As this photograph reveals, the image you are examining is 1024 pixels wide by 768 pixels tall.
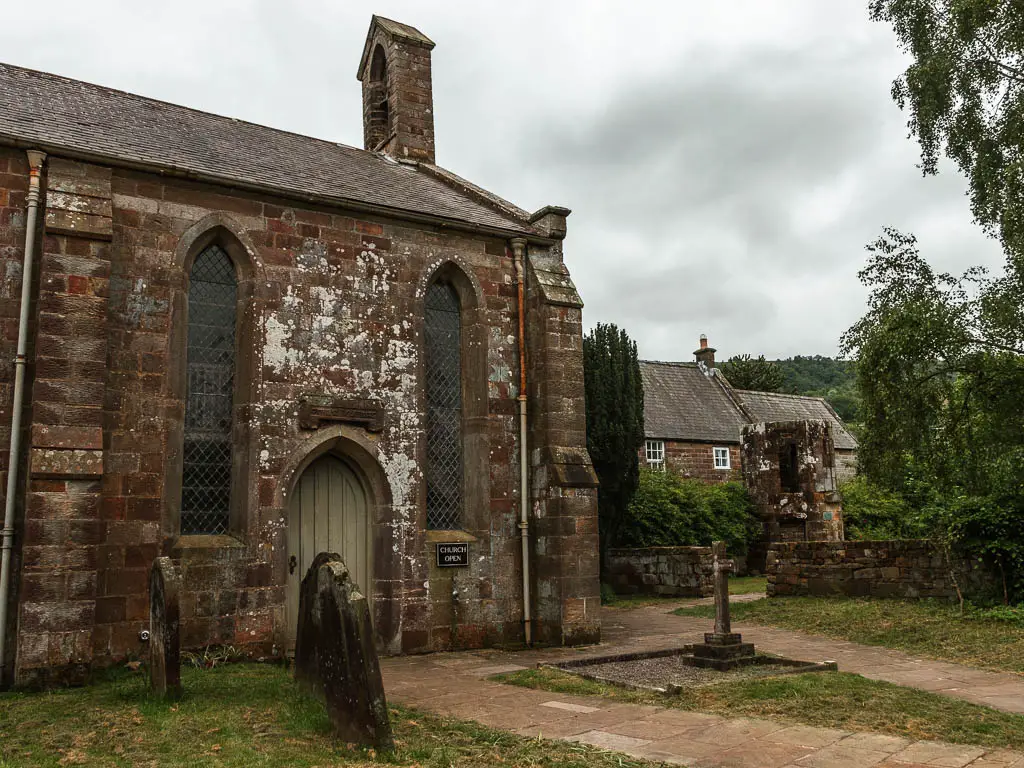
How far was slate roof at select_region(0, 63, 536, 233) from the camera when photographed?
10281 mm

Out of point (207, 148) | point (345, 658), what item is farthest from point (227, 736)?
point (207, 148)

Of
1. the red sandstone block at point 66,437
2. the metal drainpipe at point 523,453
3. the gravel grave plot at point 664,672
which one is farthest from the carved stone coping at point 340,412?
the gravel grave plot at point 664,672

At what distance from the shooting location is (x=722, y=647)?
31.4 feet

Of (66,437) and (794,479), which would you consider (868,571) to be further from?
(66,437)

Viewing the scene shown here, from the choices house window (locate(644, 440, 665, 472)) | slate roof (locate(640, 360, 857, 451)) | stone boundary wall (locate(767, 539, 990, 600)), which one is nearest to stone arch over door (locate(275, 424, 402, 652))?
stone boundary wall (locate(767, 539, 990, 600))

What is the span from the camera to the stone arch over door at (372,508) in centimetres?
1091

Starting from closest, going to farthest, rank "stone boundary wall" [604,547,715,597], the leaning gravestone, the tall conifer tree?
the leaning gravestone < "stone boundary wall" [604,547,715,597] < the tall conifer tree

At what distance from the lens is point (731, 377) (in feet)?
171

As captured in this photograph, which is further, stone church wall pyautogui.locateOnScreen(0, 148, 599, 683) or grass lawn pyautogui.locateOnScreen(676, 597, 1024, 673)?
grass lawn pyautogui.locateOnScreen(676, 597, 1024, 673)

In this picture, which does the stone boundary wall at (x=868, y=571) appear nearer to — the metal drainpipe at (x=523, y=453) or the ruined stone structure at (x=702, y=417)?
the metal drainpipe at (x=523, y=453)

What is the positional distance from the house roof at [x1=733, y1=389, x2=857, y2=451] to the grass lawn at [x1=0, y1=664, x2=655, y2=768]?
30140mm

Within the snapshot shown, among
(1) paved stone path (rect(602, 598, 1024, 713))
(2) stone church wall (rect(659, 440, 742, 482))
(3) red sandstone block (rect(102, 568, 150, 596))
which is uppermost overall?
(2) stone church wall (rect(659, 440, 742, 482))

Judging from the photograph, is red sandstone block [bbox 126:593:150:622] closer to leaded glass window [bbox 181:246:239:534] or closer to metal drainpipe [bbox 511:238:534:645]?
leaded glass window [bbox 181:246:239:534]

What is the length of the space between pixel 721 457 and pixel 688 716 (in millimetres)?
25513
